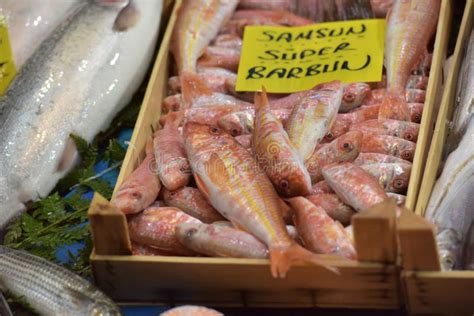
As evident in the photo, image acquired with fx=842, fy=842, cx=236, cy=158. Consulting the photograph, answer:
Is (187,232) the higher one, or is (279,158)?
(279,158)

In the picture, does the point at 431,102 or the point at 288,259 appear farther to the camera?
the point at 431,102

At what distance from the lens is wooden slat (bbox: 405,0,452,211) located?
2.50 metres

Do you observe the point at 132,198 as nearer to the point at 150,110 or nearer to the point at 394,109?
the point at 150,110

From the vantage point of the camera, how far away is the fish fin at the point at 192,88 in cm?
312

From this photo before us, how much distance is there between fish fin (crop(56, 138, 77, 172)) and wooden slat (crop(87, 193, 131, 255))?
802 mm

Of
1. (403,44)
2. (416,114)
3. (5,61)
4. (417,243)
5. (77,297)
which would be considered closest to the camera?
(417,243)

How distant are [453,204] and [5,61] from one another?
179 centimetres

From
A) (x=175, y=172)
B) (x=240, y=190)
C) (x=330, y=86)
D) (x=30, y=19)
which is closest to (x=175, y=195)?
(x=175, y=172)

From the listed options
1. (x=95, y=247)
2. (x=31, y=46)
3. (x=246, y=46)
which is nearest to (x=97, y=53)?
(x=31, y=46)

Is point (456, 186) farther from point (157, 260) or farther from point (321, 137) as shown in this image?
point (157, 260)

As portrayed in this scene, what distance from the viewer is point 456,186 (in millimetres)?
2412

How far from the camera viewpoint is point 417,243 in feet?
6.97

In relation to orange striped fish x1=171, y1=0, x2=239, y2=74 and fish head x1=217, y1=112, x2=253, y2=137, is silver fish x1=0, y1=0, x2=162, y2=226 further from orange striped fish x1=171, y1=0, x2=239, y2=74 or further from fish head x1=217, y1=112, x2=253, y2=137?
fish head x1=217, y1=112, x2=253, y2=137

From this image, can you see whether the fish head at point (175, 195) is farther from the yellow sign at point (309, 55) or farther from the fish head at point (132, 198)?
the yellow sign at point (309, 55)
